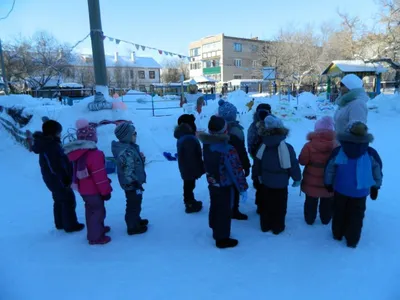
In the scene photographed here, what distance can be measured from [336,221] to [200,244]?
1.53 meters

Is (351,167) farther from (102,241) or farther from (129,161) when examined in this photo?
(102,241)

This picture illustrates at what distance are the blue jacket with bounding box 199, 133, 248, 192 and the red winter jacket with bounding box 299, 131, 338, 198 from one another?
90cm

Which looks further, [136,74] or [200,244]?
[136,74]

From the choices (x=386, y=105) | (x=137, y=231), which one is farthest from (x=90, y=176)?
(x=386, y=105)

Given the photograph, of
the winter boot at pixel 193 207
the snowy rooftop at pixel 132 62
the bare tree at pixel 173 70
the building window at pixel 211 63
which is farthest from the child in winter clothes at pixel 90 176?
the bare tree at pixel 173 70

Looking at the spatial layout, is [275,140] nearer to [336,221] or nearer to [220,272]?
[336,221]

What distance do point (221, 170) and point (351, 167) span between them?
1.31 m

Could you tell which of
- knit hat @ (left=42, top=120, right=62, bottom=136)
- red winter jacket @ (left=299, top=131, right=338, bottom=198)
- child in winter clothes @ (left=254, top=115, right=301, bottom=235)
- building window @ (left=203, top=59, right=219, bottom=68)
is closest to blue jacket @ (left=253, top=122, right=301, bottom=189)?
child in winter clothes @ (left=254, top=115, right=301, bottom=235)

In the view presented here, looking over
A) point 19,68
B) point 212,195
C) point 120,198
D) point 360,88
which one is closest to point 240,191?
point 212,195

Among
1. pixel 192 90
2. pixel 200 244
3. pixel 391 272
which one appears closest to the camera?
pixel 391 272

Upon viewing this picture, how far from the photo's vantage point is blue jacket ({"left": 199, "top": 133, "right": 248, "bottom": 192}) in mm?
2979

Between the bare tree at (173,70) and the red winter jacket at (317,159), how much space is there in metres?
60.3

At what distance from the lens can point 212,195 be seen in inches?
123

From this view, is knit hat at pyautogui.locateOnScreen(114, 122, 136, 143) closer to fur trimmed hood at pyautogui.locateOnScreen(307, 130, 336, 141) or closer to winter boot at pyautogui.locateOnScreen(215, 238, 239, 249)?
winter boot at pyautogui.locateOnScreen(215, 238, 239, 249)
